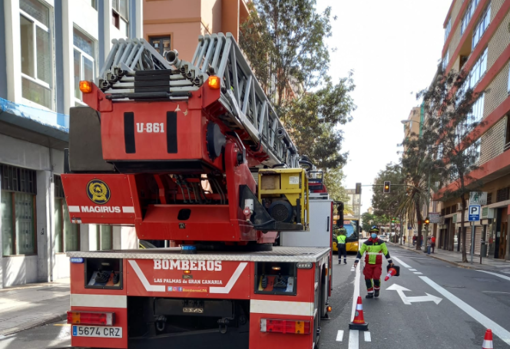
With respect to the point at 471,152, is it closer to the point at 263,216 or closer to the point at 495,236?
the point at 495,236

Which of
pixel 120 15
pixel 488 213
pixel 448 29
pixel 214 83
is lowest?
pixel 488 213

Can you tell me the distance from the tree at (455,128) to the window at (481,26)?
25.3 ft

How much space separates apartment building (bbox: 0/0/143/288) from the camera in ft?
33.7

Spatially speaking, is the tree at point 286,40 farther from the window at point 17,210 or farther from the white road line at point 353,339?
the white road line at point 353,339

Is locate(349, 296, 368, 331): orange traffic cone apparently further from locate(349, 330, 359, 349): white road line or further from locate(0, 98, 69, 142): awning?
locate(0, 98, 69, 142): awning

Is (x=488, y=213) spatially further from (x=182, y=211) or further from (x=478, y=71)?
(x=182, y=211)

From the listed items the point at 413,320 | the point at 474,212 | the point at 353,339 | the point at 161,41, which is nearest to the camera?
the point at 353,339

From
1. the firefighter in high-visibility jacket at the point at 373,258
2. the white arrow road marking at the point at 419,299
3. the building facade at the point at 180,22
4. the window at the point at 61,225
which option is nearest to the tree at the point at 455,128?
the building facade at the point at 180,22

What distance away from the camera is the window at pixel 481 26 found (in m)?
29.8

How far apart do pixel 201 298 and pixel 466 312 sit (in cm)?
711

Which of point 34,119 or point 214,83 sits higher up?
point 34,119

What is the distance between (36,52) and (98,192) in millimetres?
8788

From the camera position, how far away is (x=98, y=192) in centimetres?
495

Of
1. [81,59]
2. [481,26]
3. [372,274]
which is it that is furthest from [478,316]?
[481,26]
